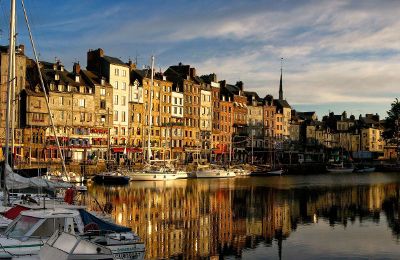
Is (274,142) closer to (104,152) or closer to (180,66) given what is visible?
(180,66)

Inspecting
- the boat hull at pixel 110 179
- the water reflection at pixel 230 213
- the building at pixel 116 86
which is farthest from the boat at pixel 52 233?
the building at pixel 116 86

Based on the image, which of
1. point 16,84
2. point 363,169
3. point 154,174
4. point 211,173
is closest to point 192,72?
point 211,173

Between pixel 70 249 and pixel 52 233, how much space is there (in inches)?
149

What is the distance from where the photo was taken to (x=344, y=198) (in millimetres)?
61031

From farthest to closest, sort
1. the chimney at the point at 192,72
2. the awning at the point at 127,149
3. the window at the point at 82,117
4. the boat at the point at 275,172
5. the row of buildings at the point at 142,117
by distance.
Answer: the chimney at the point at 192,72, the boat at the point at 275,172, the awning at the point at 127,149, the window at the point at 82,117, the row of buildings at the point at 142,117

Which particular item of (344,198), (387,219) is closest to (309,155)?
(344,198)

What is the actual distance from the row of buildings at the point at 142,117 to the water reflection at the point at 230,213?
2146cm

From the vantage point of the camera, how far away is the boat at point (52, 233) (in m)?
19.7

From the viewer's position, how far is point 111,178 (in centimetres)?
7350

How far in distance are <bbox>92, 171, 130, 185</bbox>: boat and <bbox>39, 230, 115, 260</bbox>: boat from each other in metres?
54.6

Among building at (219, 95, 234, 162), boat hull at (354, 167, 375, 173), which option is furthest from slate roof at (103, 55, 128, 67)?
boat hull at (354, 167, 375, 173)

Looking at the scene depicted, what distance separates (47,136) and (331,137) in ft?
355

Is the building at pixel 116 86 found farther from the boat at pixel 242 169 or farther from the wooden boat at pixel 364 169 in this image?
the wooden boat at pixel 364 169

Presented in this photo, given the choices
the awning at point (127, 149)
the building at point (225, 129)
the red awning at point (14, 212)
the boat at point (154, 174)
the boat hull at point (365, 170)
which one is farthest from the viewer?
the boat hull at point (365, 170)
